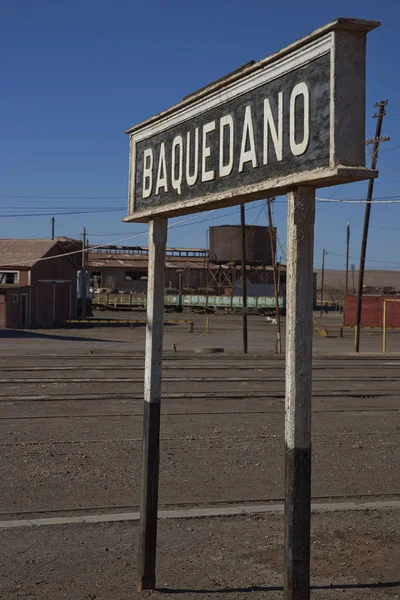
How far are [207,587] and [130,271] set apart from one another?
301ft

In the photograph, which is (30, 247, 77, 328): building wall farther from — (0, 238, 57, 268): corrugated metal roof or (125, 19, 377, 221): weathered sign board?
(125, 19, 377, 221): weathered sign board

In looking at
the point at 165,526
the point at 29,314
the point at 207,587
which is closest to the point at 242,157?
the point at 207,587

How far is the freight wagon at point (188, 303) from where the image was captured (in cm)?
7219

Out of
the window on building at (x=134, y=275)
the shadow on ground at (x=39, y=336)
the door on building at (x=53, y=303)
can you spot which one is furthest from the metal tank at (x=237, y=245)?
the shadow on ground at (x=39, y=336)

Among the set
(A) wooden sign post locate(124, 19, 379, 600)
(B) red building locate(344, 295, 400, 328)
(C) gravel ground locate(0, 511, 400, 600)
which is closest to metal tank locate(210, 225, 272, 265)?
(B) red building locate(344, 295, 400, 328)

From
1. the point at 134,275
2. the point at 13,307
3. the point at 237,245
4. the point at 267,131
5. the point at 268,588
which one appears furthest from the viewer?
the point at 134,275

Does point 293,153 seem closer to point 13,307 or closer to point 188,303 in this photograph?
point 13,307

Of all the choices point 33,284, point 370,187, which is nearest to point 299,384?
point 370,187

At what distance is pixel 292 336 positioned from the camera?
428cm

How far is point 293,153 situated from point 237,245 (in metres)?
74.0

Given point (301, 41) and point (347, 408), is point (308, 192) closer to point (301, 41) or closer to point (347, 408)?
point (301, 41)

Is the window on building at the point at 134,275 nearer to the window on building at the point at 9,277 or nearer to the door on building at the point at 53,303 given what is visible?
the door on building at the point at 53,303

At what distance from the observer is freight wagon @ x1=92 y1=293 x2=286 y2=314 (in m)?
72.2

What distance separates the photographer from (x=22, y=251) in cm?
5200
